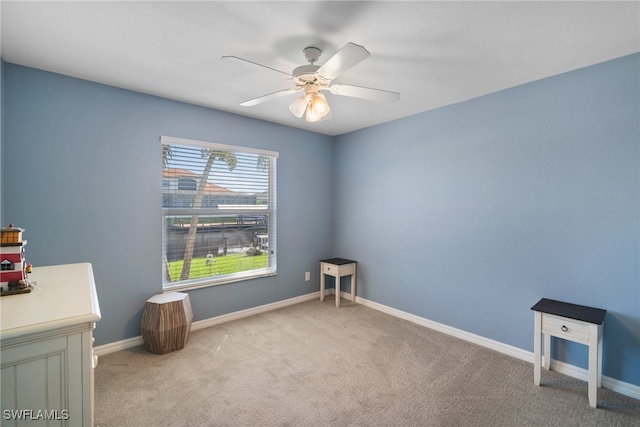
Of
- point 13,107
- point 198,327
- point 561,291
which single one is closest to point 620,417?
point 561,291

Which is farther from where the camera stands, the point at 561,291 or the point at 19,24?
the point at 561,291

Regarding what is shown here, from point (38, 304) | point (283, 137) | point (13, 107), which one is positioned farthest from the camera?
point (283, 137)

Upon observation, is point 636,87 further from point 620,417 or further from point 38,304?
point 38,304

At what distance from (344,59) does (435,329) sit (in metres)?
2.89

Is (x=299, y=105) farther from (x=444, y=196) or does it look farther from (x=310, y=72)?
(x=444, y=196)

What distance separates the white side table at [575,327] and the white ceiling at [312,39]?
1.85 m

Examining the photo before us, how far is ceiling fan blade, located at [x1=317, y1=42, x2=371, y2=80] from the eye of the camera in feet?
4.79

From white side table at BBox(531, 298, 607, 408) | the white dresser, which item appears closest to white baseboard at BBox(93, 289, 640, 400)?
white side table at BBox(531, 298, 607, 408)

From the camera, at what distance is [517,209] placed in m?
2.59

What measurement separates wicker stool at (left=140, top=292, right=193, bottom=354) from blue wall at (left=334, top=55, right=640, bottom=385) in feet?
7.54

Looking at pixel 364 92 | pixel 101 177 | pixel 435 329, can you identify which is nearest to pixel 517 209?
pixel 435 329

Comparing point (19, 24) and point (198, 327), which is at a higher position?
point (19, 24)

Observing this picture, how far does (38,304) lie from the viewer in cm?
108

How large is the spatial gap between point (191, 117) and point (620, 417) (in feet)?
13.9
